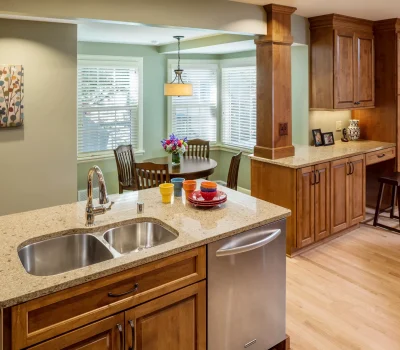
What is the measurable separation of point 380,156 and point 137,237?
3.53m

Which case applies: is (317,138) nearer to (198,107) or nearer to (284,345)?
(198,107)

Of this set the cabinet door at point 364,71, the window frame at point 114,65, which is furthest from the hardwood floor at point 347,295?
the window frame at point 114,65

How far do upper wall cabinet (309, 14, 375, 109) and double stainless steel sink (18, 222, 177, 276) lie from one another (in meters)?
3.09

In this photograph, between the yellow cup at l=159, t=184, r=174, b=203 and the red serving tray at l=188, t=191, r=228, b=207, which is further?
the yellow cup at l=159, t=184, r=174, b=203

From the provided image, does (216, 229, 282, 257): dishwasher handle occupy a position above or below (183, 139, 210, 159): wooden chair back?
below

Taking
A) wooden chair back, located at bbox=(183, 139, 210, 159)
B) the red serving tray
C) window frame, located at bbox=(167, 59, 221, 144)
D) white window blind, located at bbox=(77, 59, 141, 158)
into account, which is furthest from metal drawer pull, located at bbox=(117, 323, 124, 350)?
window frame, located at bbox=(167, 59, 221, 144)

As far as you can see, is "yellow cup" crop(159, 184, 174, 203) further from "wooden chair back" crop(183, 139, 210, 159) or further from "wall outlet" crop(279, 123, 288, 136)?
"wooden chair back" crop(183, 139, 210, 159)

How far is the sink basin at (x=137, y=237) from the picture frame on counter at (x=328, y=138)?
3191mm

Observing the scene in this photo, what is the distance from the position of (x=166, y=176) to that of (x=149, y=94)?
2410 millimetres

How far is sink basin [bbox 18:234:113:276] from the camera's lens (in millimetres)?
1922

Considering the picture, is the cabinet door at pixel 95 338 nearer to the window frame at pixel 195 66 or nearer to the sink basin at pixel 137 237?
the sink basin at pixel 137 237

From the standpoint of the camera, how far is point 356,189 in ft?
14.2

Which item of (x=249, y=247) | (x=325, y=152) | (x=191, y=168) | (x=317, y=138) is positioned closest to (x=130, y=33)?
(x=191, y=168)

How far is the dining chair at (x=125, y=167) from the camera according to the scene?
4.96 metres
